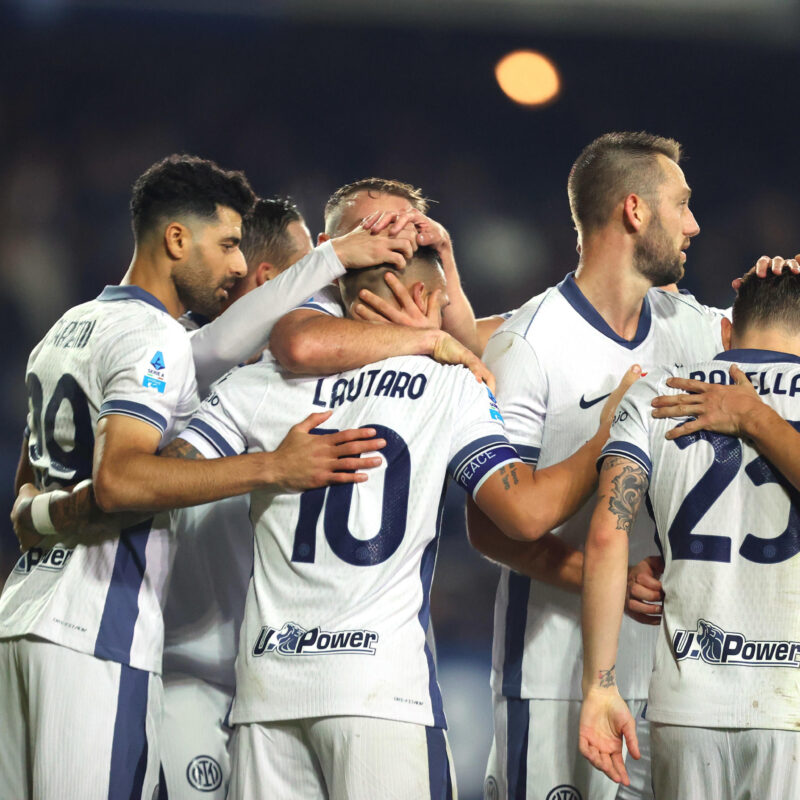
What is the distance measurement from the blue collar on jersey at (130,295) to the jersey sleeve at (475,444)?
108 cm

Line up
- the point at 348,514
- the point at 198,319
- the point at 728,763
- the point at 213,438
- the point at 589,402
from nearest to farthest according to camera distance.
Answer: the point at 728,763 → the point at 348,514 → the point at 213,438 → the point at 589,402 → the point at 198,319

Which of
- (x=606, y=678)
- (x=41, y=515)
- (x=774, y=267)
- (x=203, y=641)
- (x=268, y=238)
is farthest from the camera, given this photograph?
(x=268, y=238)

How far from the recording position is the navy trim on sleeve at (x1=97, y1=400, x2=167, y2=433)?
2.73 meters

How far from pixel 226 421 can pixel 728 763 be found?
1.43 m

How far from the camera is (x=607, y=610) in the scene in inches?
92.1

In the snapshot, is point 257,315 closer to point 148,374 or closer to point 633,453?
point 148,374

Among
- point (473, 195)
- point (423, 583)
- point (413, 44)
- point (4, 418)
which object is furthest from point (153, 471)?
point (413, 44)

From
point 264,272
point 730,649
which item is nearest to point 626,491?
point 730,649

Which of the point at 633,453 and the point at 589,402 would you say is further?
the point at 589,402

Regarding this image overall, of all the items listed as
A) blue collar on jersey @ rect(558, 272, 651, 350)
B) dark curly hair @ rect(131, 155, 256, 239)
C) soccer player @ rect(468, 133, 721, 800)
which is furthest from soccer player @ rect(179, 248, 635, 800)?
dark curly hair @ rect(131, 155, 256, 239)

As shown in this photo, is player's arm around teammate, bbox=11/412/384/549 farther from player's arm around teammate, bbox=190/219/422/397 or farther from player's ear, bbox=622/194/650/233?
player's ear, bbox=622/194/650/233

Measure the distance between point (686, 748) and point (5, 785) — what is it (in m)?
1.79

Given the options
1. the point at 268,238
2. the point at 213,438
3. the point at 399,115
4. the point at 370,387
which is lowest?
the point at 213,438

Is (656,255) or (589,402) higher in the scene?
(656,255)
